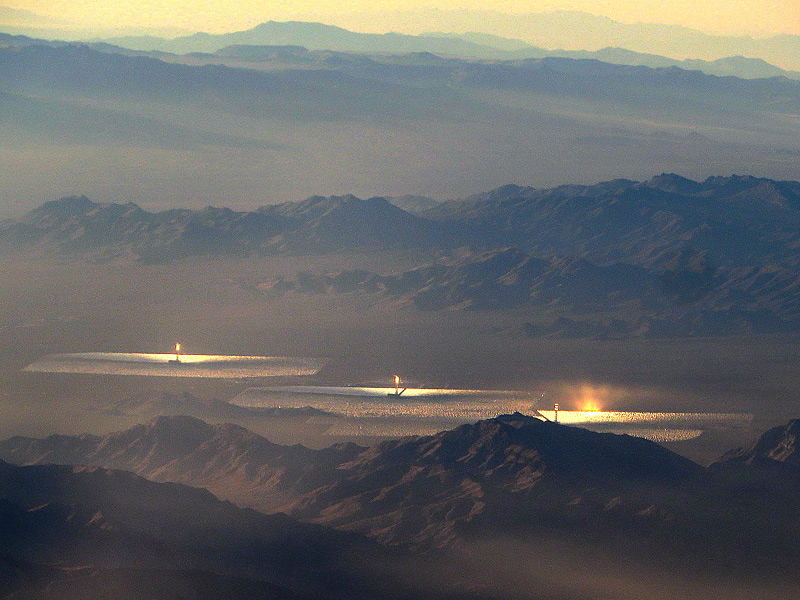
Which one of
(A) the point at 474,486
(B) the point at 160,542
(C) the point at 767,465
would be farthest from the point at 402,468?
(C) the point at 767,465

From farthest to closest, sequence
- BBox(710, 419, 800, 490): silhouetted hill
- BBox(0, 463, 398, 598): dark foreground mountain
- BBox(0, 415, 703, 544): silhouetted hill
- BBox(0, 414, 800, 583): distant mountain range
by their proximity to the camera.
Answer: BBox(710, 419, 800, 490): silhouetted hill → BBox(0, 415, 703, 544): silhouetted hill → BBox(0, 414, 800, 583): distant mountain range → BBox(0, 463, 398, 598): dark foreground mountain

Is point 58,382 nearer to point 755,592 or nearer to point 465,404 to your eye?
point 465,404

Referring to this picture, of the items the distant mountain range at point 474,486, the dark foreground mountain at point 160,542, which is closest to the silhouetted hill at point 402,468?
the distant mountain range at point 474,486

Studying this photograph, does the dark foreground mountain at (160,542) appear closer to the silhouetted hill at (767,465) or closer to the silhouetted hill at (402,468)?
the silhouetted hill at (402,468)

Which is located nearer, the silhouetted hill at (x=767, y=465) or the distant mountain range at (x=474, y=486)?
the distant mountain range at (x=474, y=486)

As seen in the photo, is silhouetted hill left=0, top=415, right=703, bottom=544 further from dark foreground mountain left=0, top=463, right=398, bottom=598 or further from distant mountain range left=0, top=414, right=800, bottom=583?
dark foreground mountain left=0, top=463, right=398, bottom=598

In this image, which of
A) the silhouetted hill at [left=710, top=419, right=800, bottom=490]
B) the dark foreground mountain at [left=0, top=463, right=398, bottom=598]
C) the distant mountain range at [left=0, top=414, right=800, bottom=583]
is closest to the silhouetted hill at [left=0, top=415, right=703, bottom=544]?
the distant mountain range at [left=0, top=414, right=800, bottom=583]

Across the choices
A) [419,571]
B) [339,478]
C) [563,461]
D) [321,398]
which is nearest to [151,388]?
[321,398]

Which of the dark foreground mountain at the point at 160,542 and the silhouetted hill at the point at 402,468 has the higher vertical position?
the dark foreground mountain at the point at 160,542
